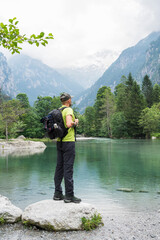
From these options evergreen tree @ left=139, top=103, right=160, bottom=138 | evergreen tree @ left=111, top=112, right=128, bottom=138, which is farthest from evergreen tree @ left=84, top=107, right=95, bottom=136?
evergreen tree @ left=139, top=103, right=160, bottom=138

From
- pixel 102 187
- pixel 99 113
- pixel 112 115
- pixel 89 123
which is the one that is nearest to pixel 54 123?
pixel 102 187

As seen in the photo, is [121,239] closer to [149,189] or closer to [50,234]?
[50,234]

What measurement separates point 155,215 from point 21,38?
5472mm

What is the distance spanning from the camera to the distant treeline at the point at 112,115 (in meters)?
55.2

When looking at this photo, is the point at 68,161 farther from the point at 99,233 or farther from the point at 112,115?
the point at 112,115

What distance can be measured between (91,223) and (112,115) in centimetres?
6019

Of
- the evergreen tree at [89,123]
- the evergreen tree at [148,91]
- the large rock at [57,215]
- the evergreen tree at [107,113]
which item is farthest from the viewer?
the evergreen tree at [89,123]

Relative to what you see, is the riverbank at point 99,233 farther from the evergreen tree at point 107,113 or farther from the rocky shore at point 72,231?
the evergreen tree at point 107,113

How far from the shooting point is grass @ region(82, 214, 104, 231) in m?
4.52

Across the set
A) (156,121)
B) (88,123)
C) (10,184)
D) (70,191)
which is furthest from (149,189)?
(88,123)

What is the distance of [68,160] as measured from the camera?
201 inches

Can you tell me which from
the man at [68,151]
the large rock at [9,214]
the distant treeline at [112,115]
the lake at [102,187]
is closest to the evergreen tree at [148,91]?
the distant treeline at [112,115]

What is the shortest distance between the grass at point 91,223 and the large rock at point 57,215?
72 millimetres

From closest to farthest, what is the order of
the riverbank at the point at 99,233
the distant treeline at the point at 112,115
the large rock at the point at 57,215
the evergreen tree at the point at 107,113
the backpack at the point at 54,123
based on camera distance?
1. the riverbank at the point at 99,233
2. the large rock at the point at 57,215
3. the backpack at the point at 54,123
4. the distant treeline at the point at 112,115
5. the evergreen tree at the point at 107,113
